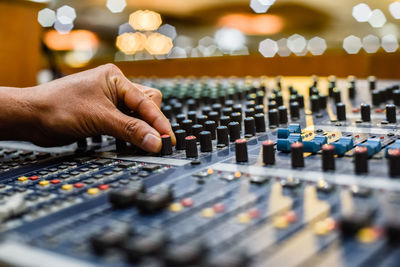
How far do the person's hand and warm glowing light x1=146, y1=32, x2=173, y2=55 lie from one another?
17384 mm

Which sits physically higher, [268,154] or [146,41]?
[146,41]

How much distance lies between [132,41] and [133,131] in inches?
712

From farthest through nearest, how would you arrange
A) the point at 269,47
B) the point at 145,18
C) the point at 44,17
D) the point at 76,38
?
the point at 269,47 → the point at 76,38 → the point at 145,18 → the point at 44,17

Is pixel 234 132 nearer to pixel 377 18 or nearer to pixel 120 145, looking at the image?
pixel 120 145

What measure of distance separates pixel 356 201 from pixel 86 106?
86cm

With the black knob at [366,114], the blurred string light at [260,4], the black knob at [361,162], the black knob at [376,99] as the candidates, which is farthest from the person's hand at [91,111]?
the blurred string light at [260,4]

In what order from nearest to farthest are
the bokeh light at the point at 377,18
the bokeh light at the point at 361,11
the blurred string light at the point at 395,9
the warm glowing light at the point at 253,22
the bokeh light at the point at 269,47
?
the bokeh light at the point at 361,11 < the warm glowing light at the point at 253,22 < the blurred string light at the point at 395,9 < the bokeh light at the point at 377,18 < the bokeh light at the point at 269,47

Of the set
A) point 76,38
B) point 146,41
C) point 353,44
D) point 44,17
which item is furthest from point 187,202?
point 146,41

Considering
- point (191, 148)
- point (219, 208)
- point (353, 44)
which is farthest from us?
point (353, 44)

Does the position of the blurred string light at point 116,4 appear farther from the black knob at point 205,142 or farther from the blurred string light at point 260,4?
the black knob at point 205,142

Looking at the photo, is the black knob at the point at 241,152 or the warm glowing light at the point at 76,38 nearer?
the black knob at the point at 241,152

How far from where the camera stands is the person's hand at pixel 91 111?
132 cm

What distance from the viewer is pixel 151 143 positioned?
1262 millimetres

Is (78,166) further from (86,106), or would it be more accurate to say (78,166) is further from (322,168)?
(322,168)
